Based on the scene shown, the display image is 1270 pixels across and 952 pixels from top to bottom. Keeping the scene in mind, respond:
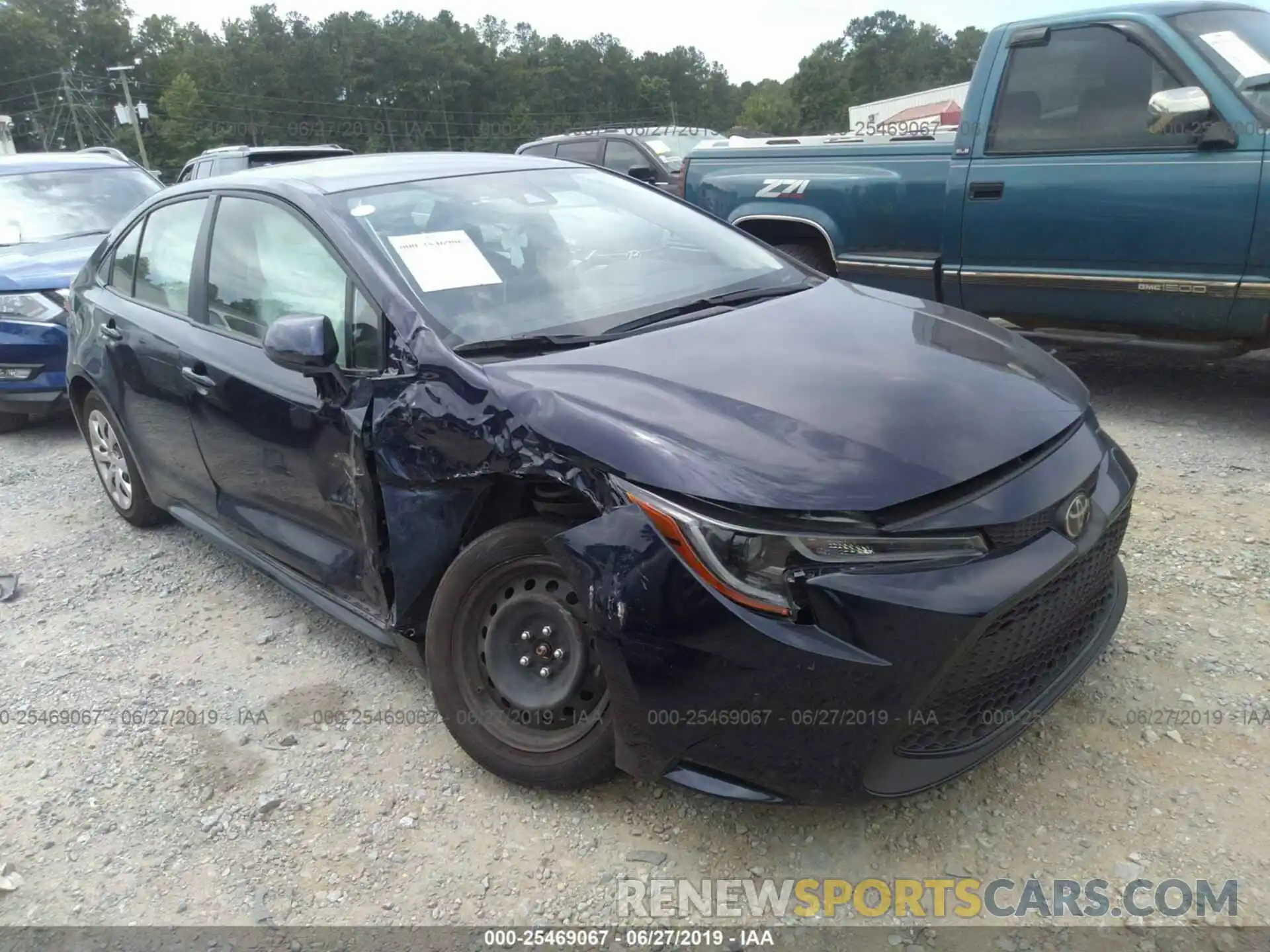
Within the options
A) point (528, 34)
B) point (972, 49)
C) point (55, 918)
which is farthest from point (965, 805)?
point (528, 34)

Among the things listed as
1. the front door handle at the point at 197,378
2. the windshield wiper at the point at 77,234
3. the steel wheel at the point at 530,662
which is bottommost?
the steel wheel at the point at 530,662

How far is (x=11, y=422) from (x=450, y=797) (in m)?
5.91

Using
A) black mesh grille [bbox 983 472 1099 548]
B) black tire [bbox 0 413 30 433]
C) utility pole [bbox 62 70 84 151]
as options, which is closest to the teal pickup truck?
black mesh grille [bbox 983 472 1099 548]

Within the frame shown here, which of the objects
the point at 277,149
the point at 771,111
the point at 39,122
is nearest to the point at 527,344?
the point at 277,149

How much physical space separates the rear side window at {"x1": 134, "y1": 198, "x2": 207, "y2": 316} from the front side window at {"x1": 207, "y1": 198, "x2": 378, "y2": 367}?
21cm

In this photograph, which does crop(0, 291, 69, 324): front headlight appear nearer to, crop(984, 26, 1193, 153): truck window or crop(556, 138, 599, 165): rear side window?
crop(984, 26, 1193, 153): truck window

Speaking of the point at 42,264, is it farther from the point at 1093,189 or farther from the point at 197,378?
the point at 1093,189

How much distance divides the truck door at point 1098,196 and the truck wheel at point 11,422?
6.54 metres

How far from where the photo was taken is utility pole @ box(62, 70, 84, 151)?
56.9m

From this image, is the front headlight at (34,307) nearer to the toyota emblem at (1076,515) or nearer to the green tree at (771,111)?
the toyota emblem at (1076,515)

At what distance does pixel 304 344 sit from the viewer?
2.65m

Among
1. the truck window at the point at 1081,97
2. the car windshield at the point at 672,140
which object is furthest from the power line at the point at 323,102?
the truck window at the point at 1081,97

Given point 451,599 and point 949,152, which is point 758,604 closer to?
point 451,599

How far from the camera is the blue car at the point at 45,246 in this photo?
6.20 metres
